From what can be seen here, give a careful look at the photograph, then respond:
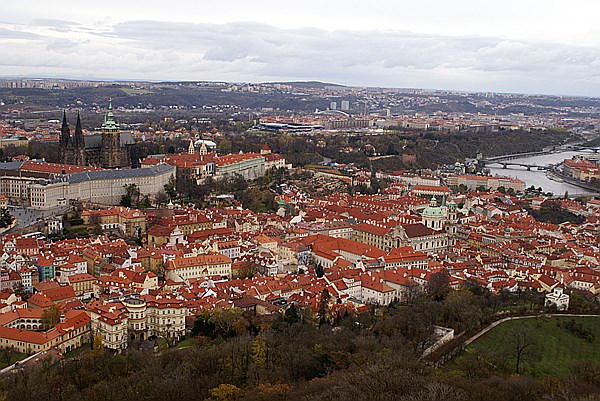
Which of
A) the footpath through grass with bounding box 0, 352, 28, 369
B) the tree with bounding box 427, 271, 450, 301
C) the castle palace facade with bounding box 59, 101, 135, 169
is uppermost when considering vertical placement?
the castle palace facade with bounding box 59, 101, 135, 169

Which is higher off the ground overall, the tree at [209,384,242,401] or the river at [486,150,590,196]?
the tree at [209,384,242,401]

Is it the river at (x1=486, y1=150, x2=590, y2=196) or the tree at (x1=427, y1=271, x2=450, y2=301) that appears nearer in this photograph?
the tree at (x1=427, y1=271, x2=450, y2=301)

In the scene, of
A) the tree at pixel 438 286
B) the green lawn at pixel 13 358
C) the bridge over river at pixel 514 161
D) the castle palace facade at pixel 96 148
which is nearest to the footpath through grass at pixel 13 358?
the green lawn at pixel 13 358

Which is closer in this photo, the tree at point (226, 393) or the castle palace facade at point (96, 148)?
A: the tree at point (226, 393)

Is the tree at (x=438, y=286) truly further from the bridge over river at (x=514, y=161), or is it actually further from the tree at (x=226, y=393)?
the bridge over river at (x=514, y=161)

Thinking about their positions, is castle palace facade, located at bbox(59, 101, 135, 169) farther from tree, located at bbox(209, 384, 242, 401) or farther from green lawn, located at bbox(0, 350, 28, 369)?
tree, located at bbox(209, 384, 242, 401)

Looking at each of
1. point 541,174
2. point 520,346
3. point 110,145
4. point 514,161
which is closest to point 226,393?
point 520,346

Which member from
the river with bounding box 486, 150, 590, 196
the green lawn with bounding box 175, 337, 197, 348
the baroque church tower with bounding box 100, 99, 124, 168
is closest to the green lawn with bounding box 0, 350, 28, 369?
the green lawn with bounding box 175, 337, 197, 348
